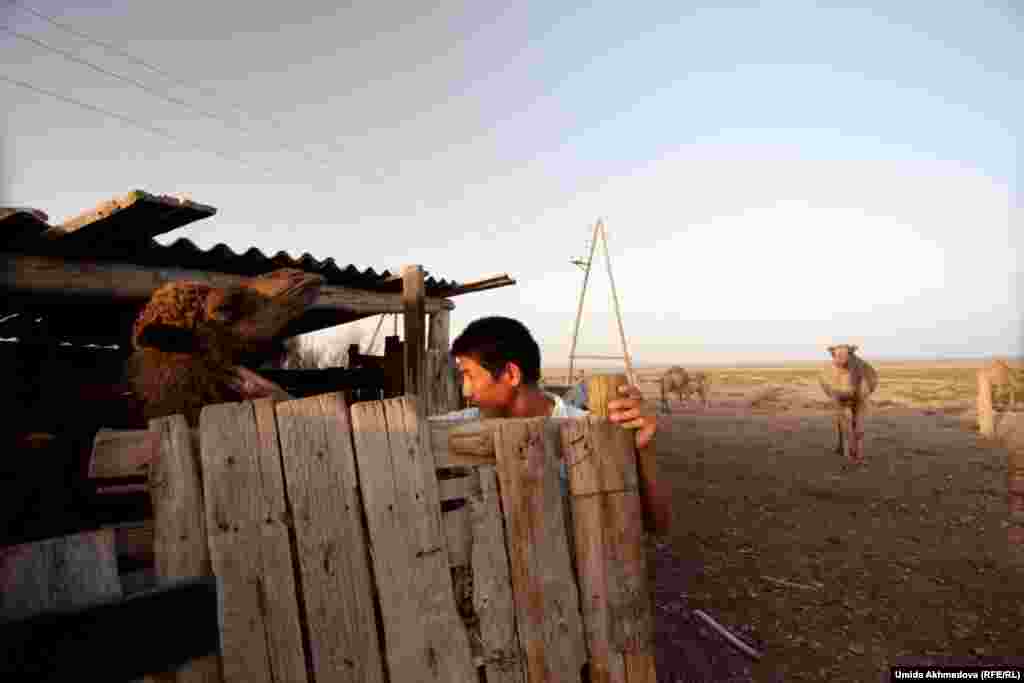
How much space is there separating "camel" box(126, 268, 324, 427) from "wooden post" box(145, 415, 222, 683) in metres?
0.75

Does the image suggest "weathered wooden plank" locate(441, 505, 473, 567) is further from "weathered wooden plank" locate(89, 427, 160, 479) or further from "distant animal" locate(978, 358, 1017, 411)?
"distant animal" locate(978, 358, 1017, 411)

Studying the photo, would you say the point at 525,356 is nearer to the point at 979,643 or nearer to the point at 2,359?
the point at 2,359

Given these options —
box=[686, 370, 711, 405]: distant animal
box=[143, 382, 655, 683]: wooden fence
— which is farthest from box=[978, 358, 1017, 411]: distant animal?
box=[143, 382, 655, 683]: wooden fence

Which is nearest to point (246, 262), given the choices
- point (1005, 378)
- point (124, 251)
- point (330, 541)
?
point (124, 251)

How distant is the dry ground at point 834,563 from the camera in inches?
152

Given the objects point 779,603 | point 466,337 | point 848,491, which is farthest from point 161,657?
point 848,491

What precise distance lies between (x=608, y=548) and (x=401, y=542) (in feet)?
2.42

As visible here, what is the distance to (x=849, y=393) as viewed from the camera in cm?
1109

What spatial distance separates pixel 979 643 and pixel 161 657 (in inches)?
226

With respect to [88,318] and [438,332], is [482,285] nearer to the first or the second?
[438,332]

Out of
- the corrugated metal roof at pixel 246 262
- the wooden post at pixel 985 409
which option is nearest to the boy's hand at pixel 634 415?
the corrugated metal roof at pixel 246 262

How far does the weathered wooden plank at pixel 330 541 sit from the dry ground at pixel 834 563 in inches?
120

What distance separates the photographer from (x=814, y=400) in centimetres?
2566

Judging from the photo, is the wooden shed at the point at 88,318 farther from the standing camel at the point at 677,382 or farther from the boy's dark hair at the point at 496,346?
the standing camel at the point at 677,382
